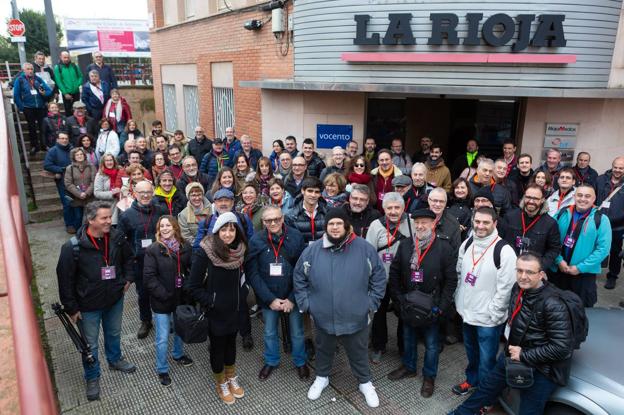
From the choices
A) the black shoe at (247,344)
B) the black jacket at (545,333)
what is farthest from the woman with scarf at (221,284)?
the black jacket at (545,333)

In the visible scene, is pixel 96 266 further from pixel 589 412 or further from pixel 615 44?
pixel 615 44

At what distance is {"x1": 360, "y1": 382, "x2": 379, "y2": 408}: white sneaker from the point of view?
4168mm

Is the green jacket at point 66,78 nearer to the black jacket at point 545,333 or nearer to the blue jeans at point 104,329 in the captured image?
the blue jeans at point 104,329

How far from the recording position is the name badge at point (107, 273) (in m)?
4.10

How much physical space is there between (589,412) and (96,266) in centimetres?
407

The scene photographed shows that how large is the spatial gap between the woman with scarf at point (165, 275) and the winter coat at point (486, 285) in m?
2.61

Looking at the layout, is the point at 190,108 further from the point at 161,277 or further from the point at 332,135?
the point at 161,277

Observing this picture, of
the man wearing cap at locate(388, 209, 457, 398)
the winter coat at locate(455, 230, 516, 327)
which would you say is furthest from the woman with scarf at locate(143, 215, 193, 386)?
the winter coat at locate(455, 230, 516, 327)

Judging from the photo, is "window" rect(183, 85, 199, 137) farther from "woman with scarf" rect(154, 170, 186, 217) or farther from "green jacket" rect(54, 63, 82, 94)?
"woman with scarf" rect(154, 170, 186, 217)

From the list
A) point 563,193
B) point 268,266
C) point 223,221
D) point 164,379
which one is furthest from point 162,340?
point 563,193

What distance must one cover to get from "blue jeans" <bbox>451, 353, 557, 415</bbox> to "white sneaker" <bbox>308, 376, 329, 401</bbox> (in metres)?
1.20

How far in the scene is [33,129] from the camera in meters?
10.2

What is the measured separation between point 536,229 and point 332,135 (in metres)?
5.05

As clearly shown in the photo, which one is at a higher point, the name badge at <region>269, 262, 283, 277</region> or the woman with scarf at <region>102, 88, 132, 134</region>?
the woman with scarf at <region>102, 88, 132, 134</region>
